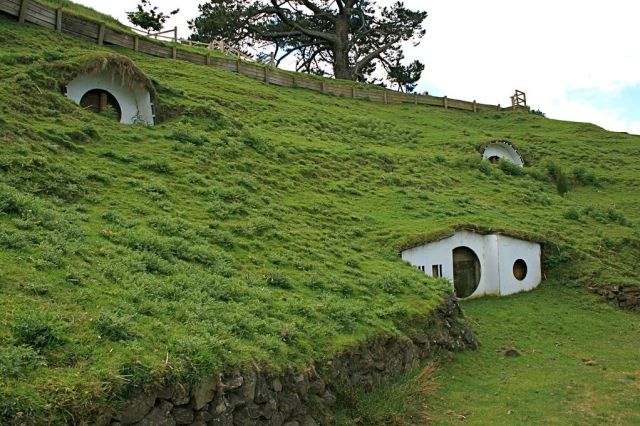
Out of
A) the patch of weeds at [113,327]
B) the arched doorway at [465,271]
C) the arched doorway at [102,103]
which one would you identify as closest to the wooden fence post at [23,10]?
the arched doorway at [102,103]

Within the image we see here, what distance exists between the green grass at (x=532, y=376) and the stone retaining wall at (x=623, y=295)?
17.6 inches

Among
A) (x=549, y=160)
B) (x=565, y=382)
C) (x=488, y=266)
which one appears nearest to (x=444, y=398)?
(x=565, y=382)

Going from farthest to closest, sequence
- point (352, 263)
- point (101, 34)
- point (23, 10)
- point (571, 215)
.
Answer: point (101, 34)
point (23, 10)
point (571, 215)
point (352, 263)

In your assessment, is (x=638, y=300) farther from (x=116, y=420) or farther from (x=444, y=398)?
(x=116, y=420)

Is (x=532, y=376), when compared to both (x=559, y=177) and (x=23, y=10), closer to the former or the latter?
(x=559, y=177)

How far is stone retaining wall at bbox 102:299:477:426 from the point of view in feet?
21.6

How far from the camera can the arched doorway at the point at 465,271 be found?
20.7 meters

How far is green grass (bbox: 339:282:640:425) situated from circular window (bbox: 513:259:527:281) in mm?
1717

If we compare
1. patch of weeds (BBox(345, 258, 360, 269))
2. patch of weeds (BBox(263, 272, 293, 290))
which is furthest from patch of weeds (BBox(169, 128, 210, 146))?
patch of weeds (BBox(263, 272, 293, 290))

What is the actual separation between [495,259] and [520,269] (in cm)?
136

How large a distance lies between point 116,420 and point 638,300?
18798 mm

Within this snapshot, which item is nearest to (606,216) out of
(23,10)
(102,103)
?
(102,103)

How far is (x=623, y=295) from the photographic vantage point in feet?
64.8

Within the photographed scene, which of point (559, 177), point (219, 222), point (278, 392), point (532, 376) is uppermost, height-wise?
point (559, 177)
